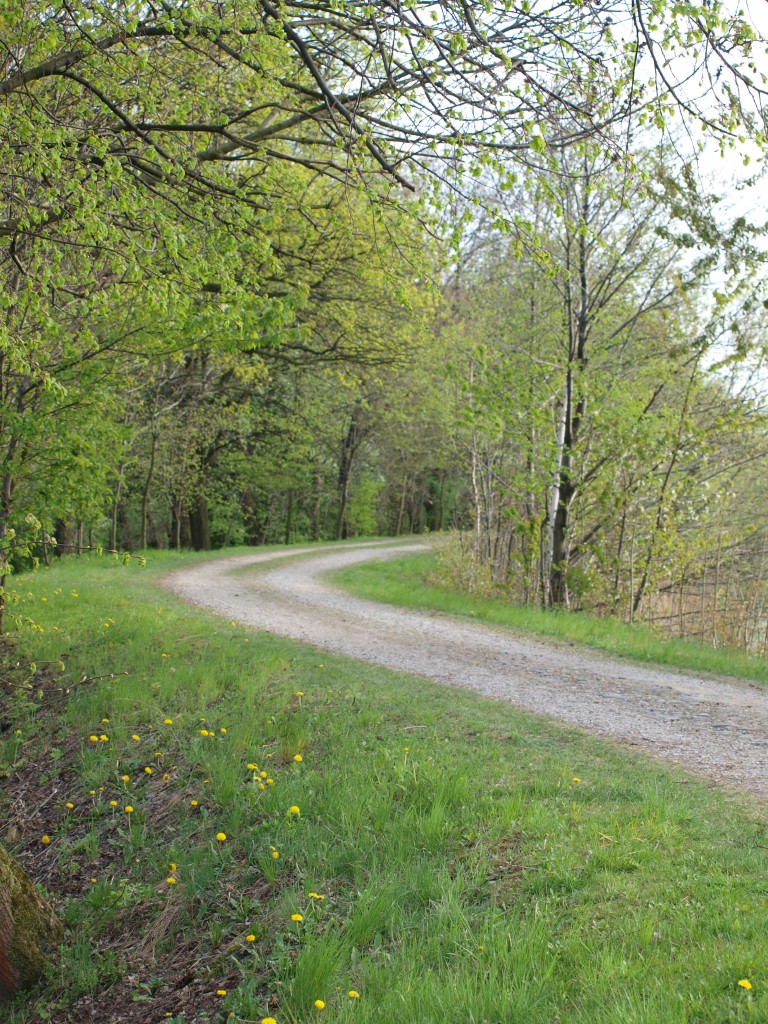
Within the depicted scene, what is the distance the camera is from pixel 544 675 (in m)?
8.74

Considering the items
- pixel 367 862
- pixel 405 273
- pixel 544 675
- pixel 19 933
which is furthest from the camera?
pixel 405 273

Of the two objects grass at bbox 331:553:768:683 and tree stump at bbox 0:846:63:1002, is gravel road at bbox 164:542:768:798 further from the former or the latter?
tree stump at bbox 0:846:63:1002

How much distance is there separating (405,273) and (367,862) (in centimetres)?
894

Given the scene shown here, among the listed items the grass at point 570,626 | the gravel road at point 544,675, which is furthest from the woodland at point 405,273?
the gravel road at point 544,675

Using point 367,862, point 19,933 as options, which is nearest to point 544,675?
point 367,862

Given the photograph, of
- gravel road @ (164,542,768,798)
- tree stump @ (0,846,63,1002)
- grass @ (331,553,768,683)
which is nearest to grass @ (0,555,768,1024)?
tree stump @ (0,846,63,1002)

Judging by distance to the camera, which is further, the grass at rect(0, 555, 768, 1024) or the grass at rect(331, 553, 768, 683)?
the grass at rect(331, 553, 768, 683)

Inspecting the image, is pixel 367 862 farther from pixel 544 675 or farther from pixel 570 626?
pixel 570 626

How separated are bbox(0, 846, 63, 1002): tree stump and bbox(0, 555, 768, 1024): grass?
5.2 inches

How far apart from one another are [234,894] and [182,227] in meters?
5.46

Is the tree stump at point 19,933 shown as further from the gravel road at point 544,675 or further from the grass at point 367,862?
the gravel road at point 544,675

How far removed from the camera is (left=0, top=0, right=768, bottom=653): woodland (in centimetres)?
561

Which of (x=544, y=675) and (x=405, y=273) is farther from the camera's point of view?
(x=405, y=273)

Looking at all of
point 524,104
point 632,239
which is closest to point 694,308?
point 632,239
